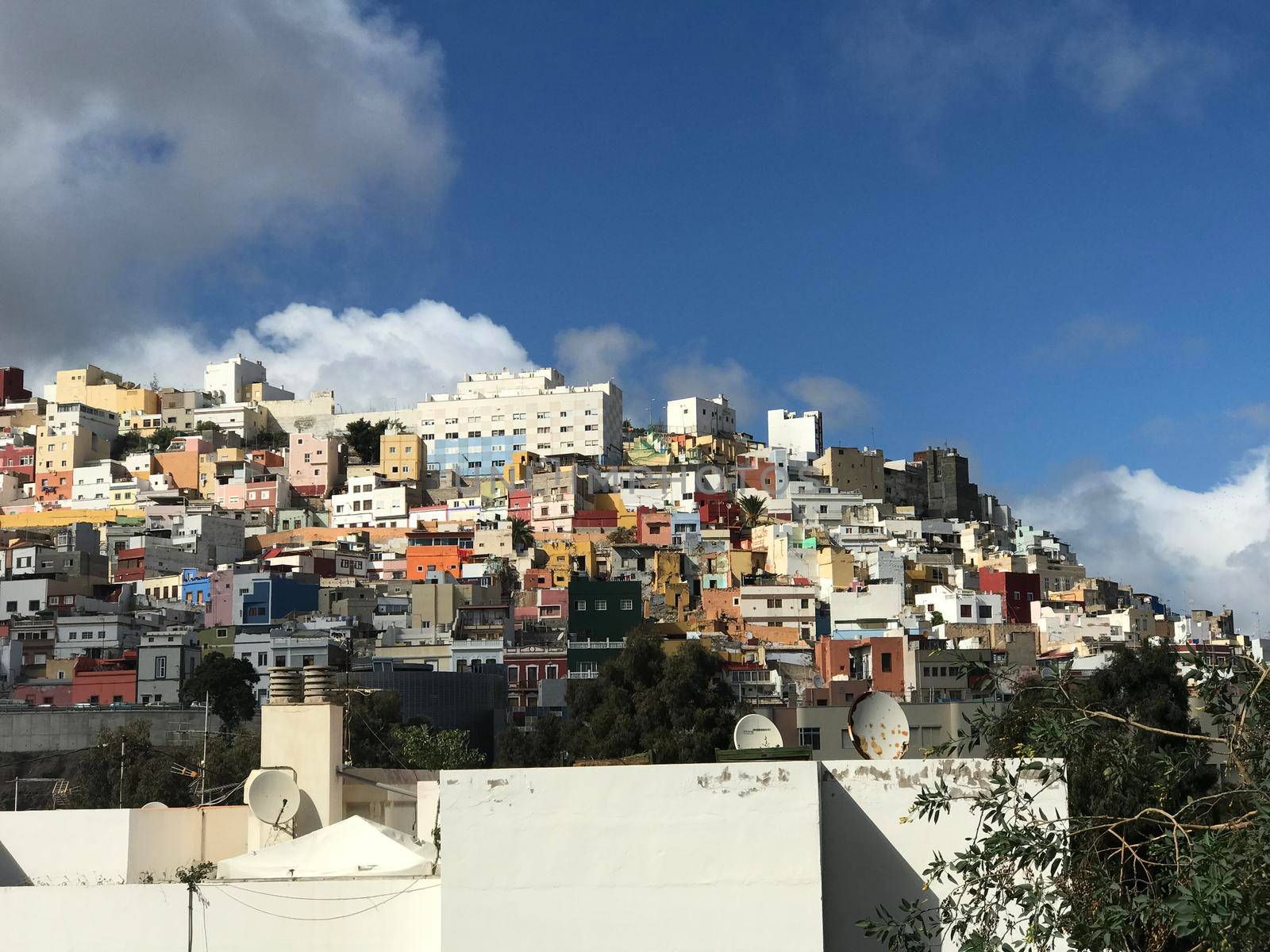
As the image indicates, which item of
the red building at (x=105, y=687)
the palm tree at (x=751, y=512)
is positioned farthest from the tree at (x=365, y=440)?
the red building at (x=105, y=687)

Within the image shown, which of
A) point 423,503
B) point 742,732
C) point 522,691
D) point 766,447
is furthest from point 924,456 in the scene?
point 742,732

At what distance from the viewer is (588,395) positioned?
334ft

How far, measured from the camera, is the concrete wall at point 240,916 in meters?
14.2

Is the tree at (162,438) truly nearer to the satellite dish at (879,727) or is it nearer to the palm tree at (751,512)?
the palm tree at (751,512)

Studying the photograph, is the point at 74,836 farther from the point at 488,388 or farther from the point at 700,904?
the point at 488,388

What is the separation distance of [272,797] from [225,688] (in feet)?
133

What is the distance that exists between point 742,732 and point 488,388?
90.9 meters

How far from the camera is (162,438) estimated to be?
10444cm

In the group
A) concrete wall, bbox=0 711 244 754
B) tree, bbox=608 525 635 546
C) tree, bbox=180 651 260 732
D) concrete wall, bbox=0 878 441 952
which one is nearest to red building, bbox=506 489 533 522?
tree, bbox=608 525 635 546

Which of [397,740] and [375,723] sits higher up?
[375,723]

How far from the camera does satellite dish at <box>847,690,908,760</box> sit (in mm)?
15773

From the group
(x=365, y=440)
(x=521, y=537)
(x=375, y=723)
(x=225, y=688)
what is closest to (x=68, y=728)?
(x=225, y=688)

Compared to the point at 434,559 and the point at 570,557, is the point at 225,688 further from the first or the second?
the point at 570,557

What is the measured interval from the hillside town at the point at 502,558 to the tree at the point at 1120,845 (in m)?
24.1
